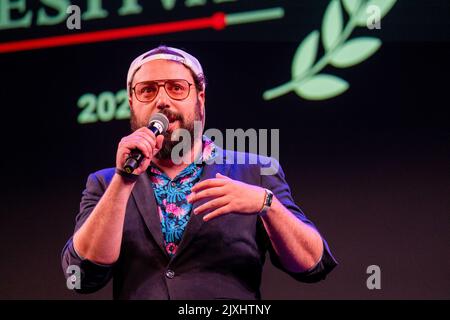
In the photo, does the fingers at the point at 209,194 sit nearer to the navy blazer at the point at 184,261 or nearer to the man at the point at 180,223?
the man at the point at 180,223

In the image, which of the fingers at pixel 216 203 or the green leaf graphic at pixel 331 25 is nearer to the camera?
the fingers at pixel 216 203

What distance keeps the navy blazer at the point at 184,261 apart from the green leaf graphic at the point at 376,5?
125 cm

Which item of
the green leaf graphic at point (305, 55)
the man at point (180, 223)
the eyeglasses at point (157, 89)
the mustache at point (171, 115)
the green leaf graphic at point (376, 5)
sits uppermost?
the green leaf graphic at point (376, 5)

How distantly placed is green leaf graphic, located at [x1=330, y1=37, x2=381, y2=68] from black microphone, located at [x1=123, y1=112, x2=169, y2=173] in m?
1.24

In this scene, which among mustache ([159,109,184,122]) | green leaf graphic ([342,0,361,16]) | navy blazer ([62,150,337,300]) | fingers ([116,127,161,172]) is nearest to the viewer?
fingers ([116,127,161,172])

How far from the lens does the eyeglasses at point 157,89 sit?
2.15 m

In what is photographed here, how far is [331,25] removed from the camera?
9.66 ft

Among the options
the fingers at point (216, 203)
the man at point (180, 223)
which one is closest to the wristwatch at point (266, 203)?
the man at point (180, 223)

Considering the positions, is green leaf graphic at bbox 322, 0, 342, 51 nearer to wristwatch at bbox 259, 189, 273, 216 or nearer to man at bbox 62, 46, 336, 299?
man at bbox 62, 46, 336, 299

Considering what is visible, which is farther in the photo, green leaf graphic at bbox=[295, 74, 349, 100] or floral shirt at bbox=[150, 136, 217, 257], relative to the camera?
green leaf graphic at bbox=[295, 74, 349, 100]

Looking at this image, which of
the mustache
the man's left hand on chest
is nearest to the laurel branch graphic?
the mustache

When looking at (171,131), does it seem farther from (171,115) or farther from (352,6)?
(352,6)

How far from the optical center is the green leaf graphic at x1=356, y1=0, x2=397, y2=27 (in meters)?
2.93
